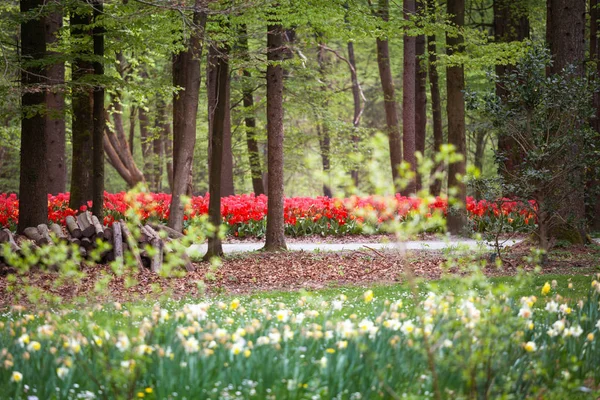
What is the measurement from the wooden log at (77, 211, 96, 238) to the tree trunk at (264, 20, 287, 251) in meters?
3.55

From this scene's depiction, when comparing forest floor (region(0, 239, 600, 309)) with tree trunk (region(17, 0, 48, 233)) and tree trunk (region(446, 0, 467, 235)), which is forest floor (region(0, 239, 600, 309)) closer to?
tree trunk (region(17, 0, 48, 233))

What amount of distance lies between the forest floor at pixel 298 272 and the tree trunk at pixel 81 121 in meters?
2.99

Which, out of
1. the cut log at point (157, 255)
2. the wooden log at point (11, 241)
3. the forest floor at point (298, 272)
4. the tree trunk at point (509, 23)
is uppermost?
the tree trunk at point (509, 23)

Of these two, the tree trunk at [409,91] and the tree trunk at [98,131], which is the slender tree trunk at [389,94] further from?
the tree trunk at [98,131]

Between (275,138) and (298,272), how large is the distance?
3.35 m

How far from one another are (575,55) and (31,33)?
10.2m

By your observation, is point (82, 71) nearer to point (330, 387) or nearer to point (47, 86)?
point (47, 86)

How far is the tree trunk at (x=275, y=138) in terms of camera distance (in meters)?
13.8

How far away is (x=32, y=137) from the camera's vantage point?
12.0 meters

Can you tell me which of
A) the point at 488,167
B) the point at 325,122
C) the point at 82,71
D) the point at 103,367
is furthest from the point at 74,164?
the point at 488,167

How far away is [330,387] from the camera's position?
370cm

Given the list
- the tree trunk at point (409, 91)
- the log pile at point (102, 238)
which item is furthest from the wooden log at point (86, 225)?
the tree trunk at point (409, 91)

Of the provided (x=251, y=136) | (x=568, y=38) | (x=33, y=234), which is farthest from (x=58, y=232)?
(x=251, y=136)

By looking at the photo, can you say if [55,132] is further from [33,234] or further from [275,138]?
[275,138]
